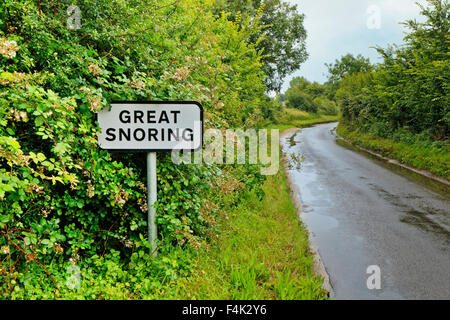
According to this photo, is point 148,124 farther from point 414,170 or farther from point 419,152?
point 419,152

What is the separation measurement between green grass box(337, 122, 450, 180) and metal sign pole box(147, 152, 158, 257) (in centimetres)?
1074

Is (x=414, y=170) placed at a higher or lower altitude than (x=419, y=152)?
lower

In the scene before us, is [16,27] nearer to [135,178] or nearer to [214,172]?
[135,178]

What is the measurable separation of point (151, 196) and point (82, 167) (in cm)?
66

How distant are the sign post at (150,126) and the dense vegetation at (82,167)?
14 cm

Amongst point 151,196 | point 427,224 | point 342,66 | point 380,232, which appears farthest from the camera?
point 342,66

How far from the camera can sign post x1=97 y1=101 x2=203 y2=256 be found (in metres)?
2.80

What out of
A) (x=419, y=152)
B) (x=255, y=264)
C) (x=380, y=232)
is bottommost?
(x=380, y=232)

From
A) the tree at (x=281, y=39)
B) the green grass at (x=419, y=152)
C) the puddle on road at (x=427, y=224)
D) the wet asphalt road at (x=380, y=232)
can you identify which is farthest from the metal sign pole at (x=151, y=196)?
the tree at (x=281, y=39)

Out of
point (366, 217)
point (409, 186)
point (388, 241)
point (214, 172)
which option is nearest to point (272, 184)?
point (366, 217)

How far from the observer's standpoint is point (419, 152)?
1328 centimetres

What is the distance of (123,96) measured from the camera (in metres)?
2.95

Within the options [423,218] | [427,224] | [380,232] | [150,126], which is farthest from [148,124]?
[423,218]

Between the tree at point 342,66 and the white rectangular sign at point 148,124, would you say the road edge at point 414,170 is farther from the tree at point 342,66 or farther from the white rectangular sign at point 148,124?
the tree at point 342,66
